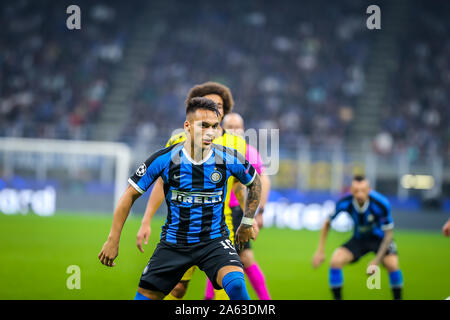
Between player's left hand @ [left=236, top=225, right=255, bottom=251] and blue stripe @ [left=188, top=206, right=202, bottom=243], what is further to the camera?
player's left hand @ [left=236, top=225, right=255, bottom=251]

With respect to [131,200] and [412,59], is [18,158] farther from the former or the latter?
[412,59]

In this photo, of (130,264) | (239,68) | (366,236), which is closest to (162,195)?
(366,236)

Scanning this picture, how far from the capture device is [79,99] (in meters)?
22.9

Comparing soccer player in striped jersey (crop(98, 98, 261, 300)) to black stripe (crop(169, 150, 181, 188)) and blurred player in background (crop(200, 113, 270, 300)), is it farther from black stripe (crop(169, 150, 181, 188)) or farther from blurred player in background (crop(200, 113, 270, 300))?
blurred player in background (crop(200, 113, 270, 300))

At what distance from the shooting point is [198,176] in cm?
425

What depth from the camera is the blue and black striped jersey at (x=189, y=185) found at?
13.9 feet

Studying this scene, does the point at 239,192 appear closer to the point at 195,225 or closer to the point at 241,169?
the point at 241,169

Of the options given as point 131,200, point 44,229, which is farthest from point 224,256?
point 44,229

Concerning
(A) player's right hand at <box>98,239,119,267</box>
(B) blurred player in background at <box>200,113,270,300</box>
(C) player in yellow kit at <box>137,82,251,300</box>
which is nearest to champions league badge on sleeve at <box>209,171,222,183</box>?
(C) player in yellow kit at <box>137,82,251,300</box>

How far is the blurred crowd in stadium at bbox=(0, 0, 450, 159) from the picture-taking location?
70.3 ft

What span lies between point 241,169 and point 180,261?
0.80 meters

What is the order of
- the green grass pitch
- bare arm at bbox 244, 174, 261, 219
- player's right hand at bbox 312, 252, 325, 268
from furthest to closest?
the green grass pitch, player's right hand at bbox 312, 252, 325, 268, bare arm at bbox 244, 174, 261, 219

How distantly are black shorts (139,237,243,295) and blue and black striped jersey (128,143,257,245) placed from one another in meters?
0.06
